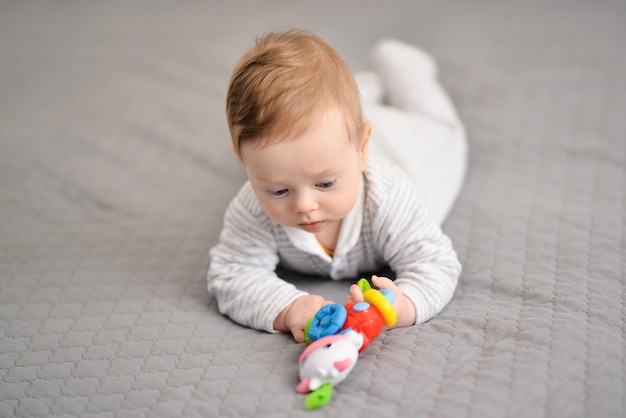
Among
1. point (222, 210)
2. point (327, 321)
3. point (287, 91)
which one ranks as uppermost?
point (287, 91)

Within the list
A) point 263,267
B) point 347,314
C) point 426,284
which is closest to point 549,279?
point 426,284

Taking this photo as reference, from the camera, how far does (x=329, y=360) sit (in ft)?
2.70

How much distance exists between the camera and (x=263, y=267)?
3.75 feet

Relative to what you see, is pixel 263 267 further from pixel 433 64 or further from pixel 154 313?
pixel 433 64

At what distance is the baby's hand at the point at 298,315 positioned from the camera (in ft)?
A: 3.25

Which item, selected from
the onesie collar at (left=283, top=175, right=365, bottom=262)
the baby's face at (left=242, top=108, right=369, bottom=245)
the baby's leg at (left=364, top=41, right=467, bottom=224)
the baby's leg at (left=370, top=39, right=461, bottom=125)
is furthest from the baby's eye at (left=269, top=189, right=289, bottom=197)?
the baby's leg at (left=370, top=39, right=461, bottom=125)

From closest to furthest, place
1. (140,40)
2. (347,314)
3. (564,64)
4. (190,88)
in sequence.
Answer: (347,314)
(564,64)
(190,88)
(140,40)

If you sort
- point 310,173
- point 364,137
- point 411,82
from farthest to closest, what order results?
point 411,82, point 364,137, point 310,173

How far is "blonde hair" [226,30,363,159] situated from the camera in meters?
0.90

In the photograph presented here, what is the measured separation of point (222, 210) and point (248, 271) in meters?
0.36

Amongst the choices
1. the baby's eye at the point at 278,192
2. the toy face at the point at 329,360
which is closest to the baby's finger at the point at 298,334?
the toy face at the point at 329,360

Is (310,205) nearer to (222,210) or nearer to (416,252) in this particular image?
(416,252)

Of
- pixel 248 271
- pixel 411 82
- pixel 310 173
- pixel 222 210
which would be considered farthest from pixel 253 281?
pixel 411 82

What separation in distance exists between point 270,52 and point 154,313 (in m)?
0.50
